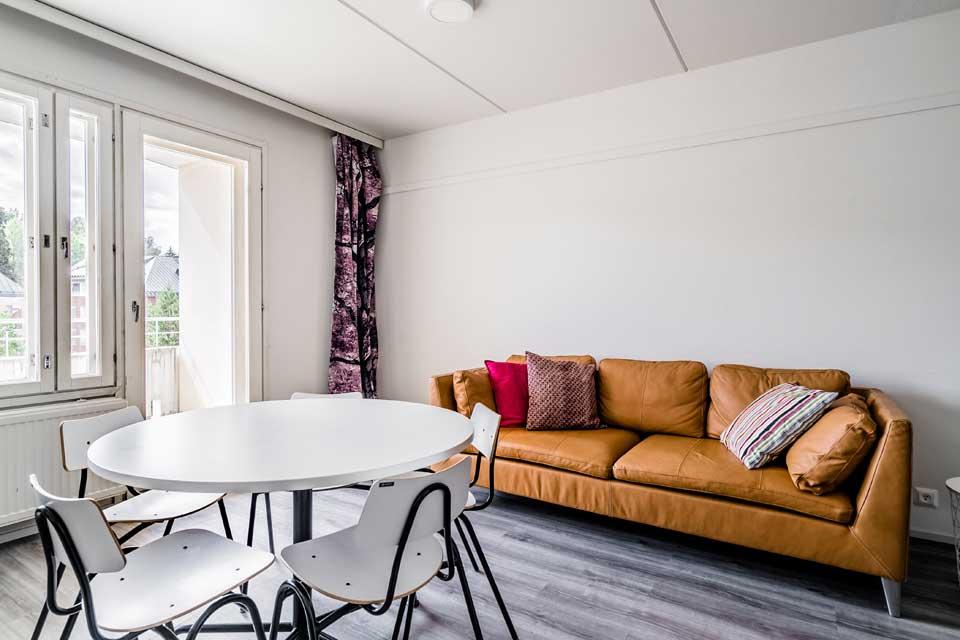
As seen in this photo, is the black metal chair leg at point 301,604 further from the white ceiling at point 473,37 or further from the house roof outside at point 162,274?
the house roof outside at point 162,274

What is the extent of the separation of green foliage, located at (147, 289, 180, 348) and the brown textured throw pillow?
3.45 m

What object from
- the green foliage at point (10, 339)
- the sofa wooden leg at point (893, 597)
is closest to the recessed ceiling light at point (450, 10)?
the green foliage at point (10, 339)

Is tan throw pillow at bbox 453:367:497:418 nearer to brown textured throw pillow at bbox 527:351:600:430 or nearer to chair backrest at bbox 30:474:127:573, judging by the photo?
brown textured throw pillow at bbox 527:351:600:430

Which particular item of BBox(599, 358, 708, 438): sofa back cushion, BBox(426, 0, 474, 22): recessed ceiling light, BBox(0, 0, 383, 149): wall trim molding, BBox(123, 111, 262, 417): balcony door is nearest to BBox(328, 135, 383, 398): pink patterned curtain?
BBox(0, 0, 383, 149): wall trim molding

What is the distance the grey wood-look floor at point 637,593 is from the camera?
2.01m

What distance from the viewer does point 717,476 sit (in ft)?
8.11

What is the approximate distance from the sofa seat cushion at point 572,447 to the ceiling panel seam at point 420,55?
2.28 meters

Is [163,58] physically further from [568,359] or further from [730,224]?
[730,224]

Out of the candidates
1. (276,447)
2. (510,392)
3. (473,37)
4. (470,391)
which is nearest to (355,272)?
(470,391)

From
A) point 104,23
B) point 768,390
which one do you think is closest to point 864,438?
point 768,390

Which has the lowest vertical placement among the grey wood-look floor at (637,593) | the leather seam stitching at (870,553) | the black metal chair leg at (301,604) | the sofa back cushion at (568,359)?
the grey wood-look floor at (637,593)

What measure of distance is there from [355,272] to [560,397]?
7.14 ft

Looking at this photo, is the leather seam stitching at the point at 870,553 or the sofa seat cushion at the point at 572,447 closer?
the leather seam stitching at the point at 870,553

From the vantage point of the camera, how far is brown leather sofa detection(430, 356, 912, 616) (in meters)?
2.11
